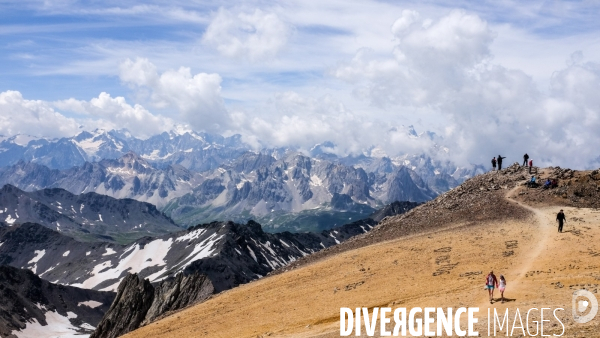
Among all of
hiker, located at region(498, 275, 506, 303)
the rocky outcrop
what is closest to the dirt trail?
hiker, located at region(498, 275, 506, 303)

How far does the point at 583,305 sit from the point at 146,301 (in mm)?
62417

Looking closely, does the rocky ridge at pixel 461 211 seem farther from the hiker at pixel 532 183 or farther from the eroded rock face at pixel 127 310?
the eroded rock face at pixel 127 310

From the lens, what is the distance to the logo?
3269 cm

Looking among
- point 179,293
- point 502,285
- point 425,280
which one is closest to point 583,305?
point 502,285

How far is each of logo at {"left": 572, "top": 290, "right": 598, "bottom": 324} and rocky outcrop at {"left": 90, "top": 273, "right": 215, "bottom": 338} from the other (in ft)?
162

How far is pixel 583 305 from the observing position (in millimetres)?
34656

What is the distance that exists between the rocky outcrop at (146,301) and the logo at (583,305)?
49412 mm

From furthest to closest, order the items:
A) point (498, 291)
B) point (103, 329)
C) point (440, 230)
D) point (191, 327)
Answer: point (103, 329) < point (440, 230) < point (191, 327) < point (498, 291)

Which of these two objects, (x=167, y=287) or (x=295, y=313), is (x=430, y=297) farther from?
(x=167, y=287)

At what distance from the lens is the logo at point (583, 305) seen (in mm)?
32688

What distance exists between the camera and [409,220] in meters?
71.6

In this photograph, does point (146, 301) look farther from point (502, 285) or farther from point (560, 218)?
point (502, 285)

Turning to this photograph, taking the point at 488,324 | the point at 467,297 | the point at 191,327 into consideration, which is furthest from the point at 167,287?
the point at 488,324

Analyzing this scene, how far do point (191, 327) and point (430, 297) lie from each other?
21.9 meters
